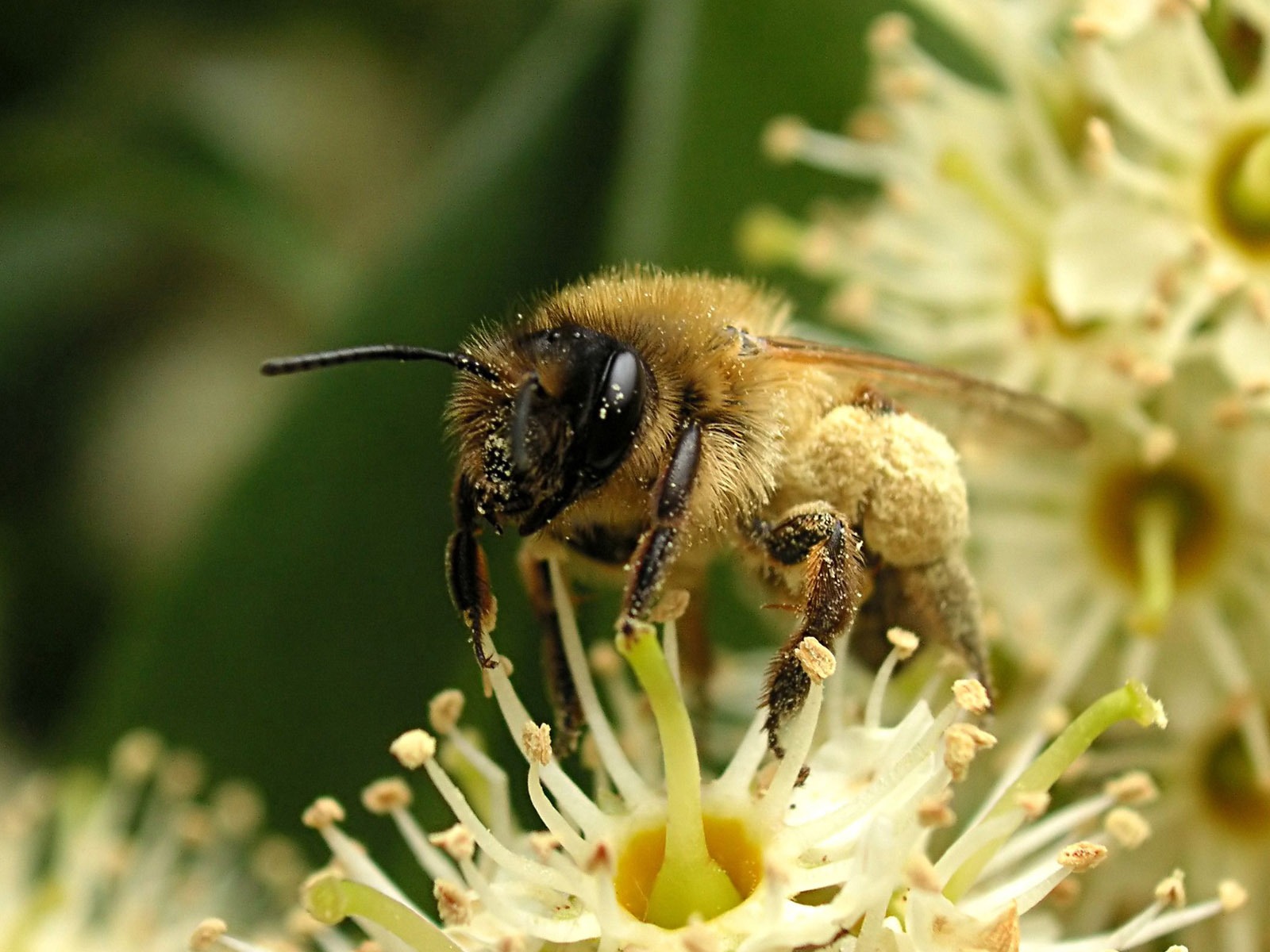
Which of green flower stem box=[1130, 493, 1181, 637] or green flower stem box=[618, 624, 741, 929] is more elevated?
green flower stem box=[1130, 493, 1181, 637]

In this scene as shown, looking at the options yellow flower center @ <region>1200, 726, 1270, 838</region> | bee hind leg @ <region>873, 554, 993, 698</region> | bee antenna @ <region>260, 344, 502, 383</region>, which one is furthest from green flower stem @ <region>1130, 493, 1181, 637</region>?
bee antenna @ <region>260, 344, 502, 383</region>

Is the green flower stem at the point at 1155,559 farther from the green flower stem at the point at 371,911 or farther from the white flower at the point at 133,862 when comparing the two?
the white flower at the point at 133,862

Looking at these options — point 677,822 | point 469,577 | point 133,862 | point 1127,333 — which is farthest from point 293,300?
point 677,822

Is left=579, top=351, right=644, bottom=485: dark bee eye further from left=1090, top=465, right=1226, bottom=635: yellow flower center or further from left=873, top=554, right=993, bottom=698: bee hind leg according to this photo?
left=1090, top=465, right=1226, bottom=635: yellow flower center

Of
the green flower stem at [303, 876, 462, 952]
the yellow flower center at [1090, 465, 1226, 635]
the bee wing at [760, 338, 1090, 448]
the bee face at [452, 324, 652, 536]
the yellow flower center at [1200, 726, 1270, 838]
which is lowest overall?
the green flower stem at [303, 876, 462, 952]

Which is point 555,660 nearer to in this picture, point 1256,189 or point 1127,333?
point 1127,333

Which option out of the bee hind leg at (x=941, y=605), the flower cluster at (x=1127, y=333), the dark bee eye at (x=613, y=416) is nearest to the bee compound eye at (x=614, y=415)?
the dark bee eye at (x=613, y=416)
